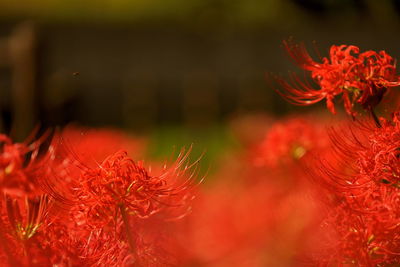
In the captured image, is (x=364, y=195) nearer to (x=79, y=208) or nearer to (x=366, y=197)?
(x=366, y=197)

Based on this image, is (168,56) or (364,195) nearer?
(364,195)

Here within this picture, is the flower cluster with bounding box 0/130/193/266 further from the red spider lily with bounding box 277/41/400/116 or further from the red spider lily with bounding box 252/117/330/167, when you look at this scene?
the red spider lily with bounding box 252/117/330/167


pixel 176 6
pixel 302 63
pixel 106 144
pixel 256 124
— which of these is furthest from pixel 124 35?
pixel 302 63

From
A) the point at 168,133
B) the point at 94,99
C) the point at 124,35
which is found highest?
the point at 124,35

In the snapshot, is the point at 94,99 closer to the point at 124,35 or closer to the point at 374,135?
the point at 124,35

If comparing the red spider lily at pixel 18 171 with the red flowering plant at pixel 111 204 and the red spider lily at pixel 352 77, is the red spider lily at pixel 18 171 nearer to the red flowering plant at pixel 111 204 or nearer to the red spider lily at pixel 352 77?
the red flowering plant at pixel 111 204

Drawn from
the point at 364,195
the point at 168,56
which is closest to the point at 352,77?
the point at 364,195
